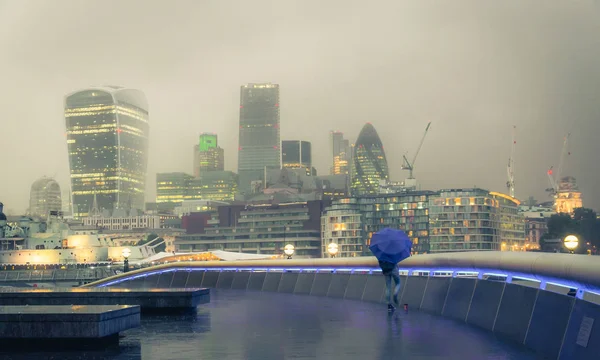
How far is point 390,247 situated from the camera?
72.6 feet

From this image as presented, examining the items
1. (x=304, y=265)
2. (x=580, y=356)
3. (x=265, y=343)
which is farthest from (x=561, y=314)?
(x=304, y=265)

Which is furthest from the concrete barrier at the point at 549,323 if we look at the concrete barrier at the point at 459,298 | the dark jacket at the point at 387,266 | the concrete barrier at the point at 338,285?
the concrete barrier at the point at 338,285

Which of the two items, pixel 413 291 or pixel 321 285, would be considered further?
pixel 321 285

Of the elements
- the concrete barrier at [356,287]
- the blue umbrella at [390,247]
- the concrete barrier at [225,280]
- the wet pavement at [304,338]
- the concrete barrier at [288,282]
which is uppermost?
the blue umbrella at [390,247]

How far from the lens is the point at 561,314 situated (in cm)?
1240

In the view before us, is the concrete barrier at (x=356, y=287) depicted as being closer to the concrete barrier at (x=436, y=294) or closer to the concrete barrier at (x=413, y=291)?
the concrete barrier at (x=413, y=291)

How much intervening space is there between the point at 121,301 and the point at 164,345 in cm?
942

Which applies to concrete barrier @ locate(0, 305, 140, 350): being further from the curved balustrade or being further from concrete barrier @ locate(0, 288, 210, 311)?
concrete barrier @ locate(0, 288, 210, 311)

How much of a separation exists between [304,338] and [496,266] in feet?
15.8

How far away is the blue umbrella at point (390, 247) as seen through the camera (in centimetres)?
2209

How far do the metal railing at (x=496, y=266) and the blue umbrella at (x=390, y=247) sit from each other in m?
1.01

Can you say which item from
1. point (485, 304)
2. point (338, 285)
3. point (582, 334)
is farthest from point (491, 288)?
point (338, 285)

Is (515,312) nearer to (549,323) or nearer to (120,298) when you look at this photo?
(549,323)

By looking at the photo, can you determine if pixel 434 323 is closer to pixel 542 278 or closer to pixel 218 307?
pixel 542 278
